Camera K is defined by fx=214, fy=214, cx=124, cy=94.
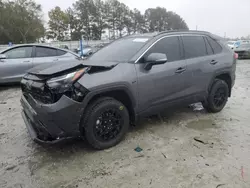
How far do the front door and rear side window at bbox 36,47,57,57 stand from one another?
15.6 ft

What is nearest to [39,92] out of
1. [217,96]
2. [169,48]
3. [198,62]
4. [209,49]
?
[169,48]

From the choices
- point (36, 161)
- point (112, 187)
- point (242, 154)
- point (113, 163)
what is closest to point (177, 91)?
point (242, 154)

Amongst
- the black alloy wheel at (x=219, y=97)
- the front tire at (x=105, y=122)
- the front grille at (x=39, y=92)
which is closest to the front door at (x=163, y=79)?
the front tire at (x=105, y=122)

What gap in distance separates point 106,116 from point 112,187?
0.93m

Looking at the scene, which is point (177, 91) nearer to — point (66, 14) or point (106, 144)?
point (106, 144)

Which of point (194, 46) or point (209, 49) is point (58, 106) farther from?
point (209, 49)

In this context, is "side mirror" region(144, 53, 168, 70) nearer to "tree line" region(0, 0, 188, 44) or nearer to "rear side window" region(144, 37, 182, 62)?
"rear side window" region(144, 37, 182, 62)

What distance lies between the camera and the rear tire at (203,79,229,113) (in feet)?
13.8

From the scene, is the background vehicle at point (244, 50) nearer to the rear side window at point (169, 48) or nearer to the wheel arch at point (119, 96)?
the rear side window at point (169, 48)

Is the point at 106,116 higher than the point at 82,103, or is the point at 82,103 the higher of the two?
the point at 82,103

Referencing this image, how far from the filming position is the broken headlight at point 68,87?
2.48 m

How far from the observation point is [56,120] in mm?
2465

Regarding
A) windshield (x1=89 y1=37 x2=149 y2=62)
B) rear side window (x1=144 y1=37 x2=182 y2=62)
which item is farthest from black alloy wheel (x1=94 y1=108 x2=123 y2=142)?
rear side window (x1=144 y1=37 x2=182 y2=62)

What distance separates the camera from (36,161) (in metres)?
2.74
